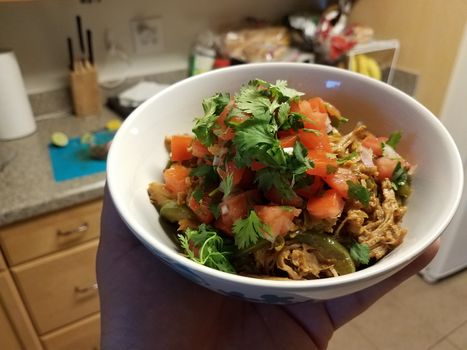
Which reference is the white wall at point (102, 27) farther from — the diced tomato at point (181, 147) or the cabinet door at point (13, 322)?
the diced tomato at point (181, 147)

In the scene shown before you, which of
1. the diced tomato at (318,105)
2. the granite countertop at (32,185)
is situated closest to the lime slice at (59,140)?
the granite countertop at (32,185)

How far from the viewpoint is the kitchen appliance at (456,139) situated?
1.63 meters

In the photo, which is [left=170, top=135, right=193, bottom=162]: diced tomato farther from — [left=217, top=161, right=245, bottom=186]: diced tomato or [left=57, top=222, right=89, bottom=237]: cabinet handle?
[left=57, top=222, right=89, bottom=237]: cabinet handle

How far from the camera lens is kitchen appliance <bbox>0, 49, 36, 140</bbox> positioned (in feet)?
4.83

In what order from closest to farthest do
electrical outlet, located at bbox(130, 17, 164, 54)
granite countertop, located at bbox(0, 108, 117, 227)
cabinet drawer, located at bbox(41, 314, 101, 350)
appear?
granite countertop, located at bbox(0, 108, 117, 227)
cabinet drawer, located at bbox(41, 314, 101, 350)
electrical outlet, located at bbox(130, 17, 164, 54)

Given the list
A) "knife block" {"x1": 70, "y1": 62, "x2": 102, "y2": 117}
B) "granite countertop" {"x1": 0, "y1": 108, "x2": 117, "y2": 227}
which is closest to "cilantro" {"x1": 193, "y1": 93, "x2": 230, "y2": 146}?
"granite countertop" {"x1": 0, "y1": 108, "x2": 117, "y2": 227}

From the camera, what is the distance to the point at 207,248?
1.93 ft

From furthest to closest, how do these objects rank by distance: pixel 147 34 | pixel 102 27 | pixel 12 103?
1. pixel 147 34
2. pixel 102 27
3. pixel 12 103

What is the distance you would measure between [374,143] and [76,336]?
147 centimetres

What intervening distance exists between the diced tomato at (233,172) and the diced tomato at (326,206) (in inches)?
4.5

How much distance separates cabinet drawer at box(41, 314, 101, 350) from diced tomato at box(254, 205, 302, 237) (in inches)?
52.4

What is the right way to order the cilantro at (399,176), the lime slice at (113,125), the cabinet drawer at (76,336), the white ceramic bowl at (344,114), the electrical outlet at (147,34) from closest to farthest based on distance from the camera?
the white ceramic bowl at (344,114), the cilantro at (399,176), the cabinet drawer at (76,336), the lime slice at (113,125), the electrical outlet at (147,34)

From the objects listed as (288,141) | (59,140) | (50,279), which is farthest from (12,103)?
(288,141)

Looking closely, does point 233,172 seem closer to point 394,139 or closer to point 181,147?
point 181,147
